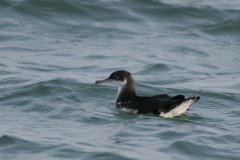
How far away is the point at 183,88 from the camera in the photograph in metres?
11.3

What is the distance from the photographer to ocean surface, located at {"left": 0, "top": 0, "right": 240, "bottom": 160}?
6902 mm

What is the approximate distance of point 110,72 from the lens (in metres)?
12.7

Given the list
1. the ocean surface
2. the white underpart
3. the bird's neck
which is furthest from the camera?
the bird's neck

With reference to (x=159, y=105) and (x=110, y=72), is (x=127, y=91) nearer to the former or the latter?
(x=159, y=105)

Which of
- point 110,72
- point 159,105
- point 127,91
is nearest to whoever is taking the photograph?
point 159,105

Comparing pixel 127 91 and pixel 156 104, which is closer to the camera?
pixel 156 104

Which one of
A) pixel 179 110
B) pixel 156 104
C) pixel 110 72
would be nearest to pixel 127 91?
pixel 156 104

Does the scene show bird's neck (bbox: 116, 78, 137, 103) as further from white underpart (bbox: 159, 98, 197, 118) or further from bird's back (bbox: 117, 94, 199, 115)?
white underpart (bbox: 159, 98, 197, 118)

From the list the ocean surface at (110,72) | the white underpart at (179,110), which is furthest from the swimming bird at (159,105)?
the ocean surface at (110,72)

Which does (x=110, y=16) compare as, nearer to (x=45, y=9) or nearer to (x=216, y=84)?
(x=45, y=9)

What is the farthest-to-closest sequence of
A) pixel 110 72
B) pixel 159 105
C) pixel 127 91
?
1. pixel 110 72
2. pixel 127 91
3. pixel 159 105

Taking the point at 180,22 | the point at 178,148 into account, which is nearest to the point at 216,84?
the point at 178,148

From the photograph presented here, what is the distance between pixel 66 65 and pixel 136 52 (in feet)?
9.25

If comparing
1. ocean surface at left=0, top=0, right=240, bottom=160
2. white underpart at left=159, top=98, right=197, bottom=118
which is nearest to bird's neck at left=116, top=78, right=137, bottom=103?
ocean surface at left=0, top=0, right=240, bottom=160
